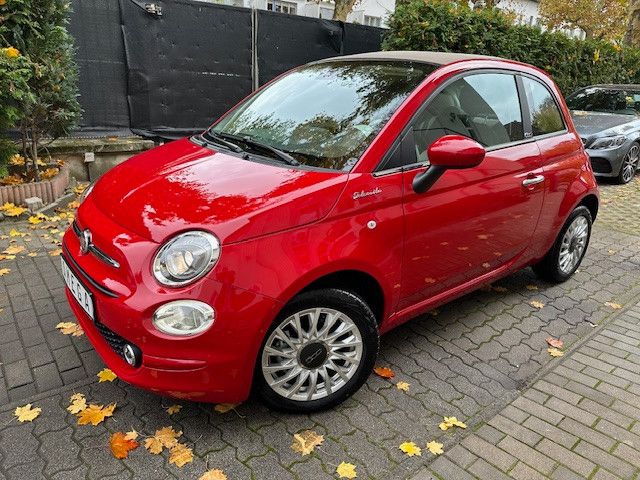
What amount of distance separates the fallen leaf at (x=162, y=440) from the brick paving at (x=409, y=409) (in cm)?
5

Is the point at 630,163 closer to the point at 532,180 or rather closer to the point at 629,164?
the point at 629,164

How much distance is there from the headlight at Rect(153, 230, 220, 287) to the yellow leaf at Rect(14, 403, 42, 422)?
1096 millimetres

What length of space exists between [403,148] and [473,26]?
22.3 ft

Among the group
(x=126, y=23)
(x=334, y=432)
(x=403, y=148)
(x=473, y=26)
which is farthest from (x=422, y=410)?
(x=473, y=26)

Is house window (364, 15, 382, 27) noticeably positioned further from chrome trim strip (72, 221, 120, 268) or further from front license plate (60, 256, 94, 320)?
chrome trim strip (72, 221, 120, 268)

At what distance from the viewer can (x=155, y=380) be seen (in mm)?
2236

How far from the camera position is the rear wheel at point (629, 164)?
849 centimetres

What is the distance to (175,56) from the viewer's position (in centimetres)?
725

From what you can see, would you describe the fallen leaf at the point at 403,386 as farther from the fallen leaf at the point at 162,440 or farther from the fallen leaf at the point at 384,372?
the fallen leaf at the point at 162,440

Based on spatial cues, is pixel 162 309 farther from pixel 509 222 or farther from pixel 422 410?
pixel 509 222

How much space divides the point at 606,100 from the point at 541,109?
7.06m

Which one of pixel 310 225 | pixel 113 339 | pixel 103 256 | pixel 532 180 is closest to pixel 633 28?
pixel 532 180

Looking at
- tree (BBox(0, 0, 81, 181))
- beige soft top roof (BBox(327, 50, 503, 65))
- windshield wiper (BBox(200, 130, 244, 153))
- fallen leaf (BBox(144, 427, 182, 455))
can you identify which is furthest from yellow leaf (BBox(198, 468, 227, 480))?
tree (BBox(0, 0, 81, 181))

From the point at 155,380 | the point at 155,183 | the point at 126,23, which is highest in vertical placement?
the point at 126,23
